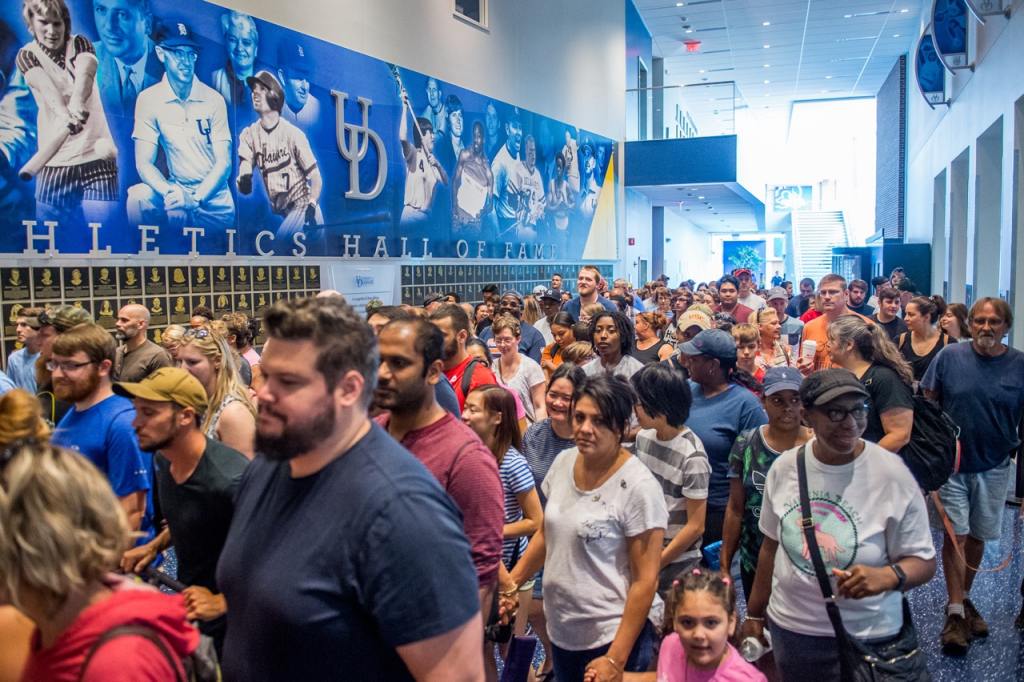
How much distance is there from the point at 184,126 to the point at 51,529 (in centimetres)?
767

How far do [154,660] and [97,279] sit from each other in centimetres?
681

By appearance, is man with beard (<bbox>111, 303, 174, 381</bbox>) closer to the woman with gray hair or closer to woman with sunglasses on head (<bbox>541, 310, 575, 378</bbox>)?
woman with sunglasses on head (<bbox>541, 310, 575, 378</bbox>)

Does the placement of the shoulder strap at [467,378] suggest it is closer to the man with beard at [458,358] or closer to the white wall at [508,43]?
the man with beard at [458,358]

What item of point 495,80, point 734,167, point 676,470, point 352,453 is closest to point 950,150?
point 734,167

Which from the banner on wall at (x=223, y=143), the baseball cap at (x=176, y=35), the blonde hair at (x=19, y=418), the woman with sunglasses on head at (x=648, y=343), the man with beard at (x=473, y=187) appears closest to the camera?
the blonde hair at (x=19, y=418)

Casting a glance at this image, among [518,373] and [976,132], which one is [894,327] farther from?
[976,132]

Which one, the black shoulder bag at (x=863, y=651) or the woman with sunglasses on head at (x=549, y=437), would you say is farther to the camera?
the woman with sunglasses on head at (x=549, y=437)

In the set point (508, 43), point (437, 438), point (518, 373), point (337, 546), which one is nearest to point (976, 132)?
point (508, 43)

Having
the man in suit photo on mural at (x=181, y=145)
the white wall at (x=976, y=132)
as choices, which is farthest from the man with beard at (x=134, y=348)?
the white wall at (x=976, y=132)

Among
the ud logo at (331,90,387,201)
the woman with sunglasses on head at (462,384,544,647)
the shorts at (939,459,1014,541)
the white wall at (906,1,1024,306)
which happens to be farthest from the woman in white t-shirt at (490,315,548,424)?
the white wall at (906,1,1024,306)

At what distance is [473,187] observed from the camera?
14.1 m

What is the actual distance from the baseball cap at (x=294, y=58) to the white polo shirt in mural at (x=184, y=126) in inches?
46.9

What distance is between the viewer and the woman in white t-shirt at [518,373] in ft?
19.5

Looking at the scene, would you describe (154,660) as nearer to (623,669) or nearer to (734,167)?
(623,669)
